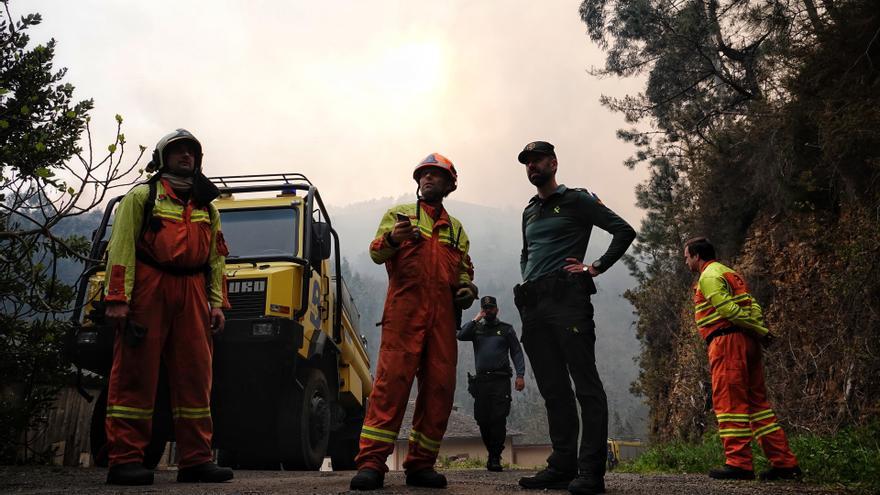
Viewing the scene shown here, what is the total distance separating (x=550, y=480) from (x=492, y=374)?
155 inches

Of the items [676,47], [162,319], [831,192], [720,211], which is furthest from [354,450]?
[676,47]

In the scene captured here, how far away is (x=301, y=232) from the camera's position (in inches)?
261

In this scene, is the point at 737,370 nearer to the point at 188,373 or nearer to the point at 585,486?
the point at 585,486

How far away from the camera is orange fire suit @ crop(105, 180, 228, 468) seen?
3.85 metres

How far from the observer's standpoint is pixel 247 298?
601cm

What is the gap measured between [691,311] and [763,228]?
101 inches

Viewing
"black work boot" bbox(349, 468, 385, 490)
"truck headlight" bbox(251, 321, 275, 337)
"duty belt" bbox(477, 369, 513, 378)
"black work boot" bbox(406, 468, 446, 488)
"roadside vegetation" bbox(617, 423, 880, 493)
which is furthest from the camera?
"duty belt" bbox(477, 369, 513, 378)

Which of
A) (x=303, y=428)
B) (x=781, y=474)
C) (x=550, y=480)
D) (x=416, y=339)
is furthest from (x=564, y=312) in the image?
(x=303, y=428)

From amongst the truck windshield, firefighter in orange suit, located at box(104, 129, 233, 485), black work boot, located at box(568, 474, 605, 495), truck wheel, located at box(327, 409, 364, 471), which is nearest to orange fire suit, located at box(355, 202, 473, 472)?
black work boot, located at box(568, 474, 605, 495)

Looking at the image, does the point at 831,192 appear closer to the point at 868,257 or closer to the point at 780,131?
the point at 780,131

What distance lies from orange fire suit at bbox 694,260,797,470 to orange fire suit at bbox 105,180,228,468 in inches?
145

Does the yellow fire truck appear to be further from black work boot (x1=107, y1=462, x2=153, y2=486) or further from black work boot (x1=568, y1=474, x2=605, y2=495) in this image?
black work boot (x1=568, y1=474, x2=605, y2=495)

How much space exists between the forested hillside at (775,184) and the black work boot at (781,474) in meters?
3.53

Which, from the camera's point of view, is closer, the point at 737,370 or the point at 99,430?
the point at 737,370
